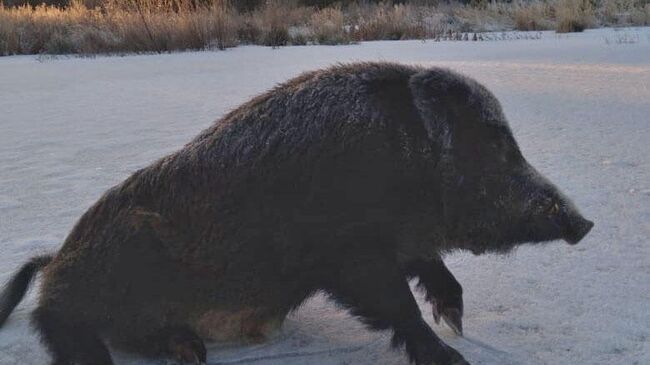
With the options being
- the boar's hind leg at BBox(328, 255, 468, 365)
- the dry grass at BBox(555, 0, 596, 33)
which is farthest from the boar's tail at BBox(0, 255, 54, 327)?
the dry grass at BBox(555, 0, 596, 33)

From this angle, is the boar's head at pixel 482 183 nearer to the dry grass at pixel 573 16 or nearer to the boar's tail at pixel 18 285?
the boar's tail at pixel 18 285

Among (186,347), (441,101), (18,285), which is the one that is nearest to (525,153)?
(441,101)

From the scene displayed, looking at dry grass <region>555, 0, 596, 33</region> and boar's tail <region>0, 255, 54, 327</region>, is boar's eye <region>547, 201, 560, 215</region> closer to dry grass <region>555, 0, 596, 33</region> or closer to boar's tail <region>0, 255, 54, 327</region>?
boar's tail <region>0, 255, 54, 327</region>

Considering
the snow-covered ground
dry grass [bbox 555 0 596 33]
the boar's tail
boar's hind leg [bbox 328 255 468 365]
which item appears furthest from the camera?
dry grass [bbox 555 0 596 33]

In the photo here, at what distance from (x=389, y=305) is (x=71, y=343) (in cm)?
86

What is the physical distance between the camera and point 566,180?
376cm

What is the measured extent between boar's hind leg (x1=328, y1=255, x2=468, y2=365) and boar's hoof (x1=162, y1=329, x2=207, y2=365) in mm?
441

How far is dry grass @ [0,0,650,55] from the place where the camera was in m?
13.9

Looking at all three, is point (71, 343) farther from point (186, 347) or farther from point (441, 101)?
point (441, 101)

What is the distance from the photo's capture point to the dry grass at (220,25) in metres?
13.9

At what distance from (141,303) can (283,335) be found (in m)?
0.43

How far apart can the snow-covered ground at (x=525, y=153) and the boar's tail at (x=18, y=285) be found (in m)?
0.08

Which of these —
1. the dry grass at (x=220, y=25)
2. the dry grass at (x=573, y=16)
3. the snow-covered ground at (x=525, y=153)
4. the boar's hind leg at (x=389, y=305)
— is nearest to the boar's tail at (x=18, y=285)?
the snow-covered ground at (x=525, y=153)

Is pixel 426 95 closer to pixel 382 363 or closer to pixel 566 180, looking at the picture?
pixel 382 363
